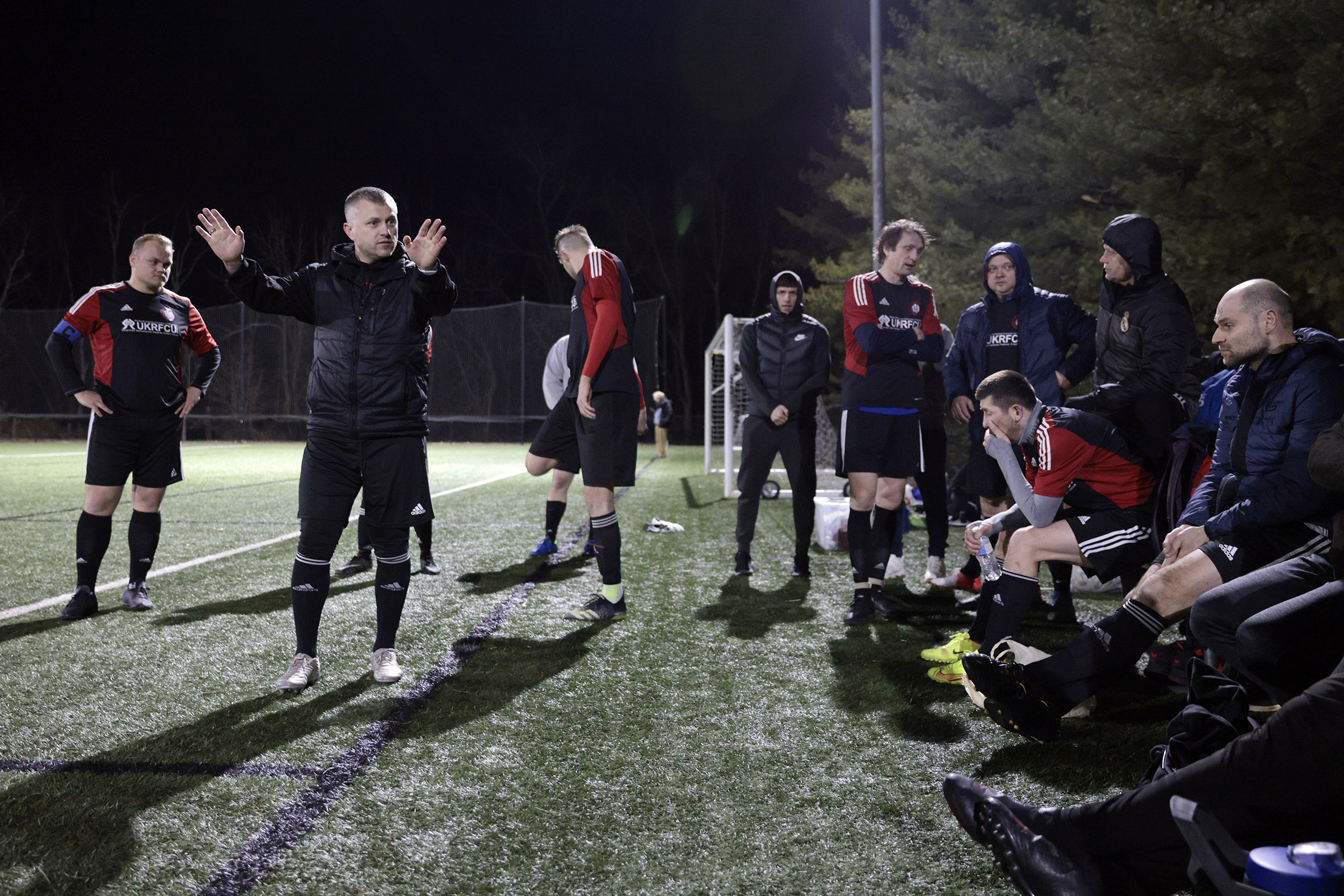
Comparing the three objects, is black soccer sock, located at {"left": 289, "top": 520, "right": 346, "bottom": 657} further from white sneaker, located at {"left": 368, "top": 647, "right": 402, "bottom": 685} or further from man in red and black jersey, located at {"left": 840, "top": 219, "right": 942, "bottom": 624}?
man in red and black jersey, located at {"left": 840, "top": 219, "right": 942, "bottom": 624}

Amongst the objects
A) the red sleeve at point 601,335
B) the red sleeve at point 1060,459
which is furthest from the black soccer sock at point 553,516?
the red sleeve at point 1060,459

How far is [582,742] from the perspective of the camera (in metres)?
2.50

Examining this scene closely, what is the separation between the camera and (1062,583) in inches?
163

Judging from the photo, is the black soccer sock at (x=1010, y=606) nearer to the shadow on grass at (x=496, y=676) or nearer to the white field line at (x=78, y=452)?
the shadow on grass at (x=496, y=676)

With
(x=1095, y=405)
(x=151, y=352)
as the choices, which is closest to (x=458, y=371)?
(x=151, y=352)

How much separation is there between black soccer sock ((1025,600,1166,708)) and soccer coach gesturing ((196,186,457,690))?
2.04m

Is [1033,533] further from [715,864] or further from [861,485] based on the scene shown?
[715,864]

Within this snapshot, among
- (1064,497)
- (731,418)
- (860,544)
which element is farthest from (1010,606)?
(731,418)

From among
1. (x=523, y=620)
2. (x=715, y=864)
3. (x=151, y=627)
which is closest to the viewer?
(x=715, y=864)

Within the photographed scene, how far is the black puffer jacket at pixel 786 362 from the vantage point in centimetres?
520

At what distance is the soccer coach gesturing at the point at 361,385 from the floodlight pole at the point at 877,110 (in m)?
6.89

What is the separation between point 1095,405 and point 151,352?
13.5 feet

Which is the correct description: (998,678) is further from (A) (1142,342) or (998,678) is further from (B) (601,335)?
(B) (601,335)

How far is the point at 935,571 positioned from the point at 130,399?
164 inches
